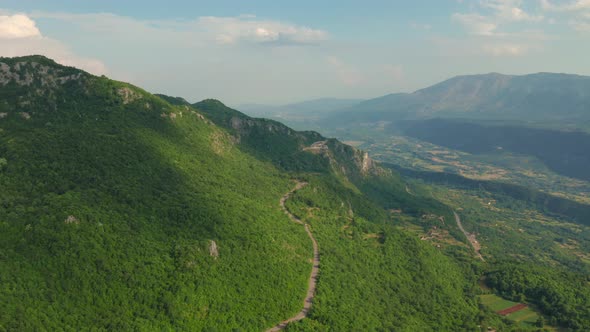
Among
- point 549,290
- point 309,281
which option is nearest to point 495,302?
point 549,290

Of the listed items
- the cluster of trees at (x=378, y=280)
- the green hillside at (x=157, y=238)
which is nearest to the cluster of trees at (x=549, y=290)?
the green hillside at (x=157, y=238)

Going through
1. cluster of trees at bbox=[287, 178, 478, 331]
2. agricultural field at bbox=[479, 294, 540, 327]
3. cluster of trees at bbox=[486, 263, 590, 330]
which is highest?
cluster of trees at bbox=[287, 178, 478, 331]

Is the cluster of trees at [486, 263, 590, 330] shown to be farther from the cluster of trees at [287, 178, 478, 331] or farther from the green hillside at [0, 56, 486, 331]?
the cluster of trees at [287, 178, 478, 331]

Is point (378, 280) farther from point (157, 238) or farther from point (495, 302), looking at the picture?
point (157, 238)

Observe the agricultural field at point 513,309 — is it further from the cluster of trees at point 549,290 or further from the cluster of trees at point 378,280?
the cluster of trees at point 378,280

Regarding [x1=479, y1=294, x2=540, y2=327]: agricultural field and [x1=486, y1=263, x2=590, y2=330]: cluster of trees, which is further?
[x1=479, y1=294, x2=540, y2=327]: agricultural field

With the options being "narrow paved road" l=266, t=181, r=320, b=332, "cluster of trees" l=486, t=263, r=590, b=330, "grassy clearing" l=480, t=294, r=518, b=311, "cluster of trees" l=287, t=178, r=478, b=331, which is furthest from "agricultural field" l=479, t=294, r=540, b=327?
"narrow paved road" l=266, t=181, r=320, b=332

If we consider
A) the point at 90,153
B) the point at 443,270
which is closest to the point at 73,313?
the point at 90,153

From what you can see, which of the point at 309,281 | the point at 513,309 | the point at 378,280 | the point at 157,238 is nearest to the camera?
the point at 157,238

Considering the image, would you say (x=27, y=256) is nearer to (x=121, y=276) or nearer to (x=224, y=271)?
(x=121, y=276)

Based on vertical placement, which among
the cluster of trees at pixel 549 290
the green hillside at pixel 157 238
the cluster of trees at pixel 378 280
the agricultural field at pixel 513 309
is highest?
the green hillside at pixel 157 238
